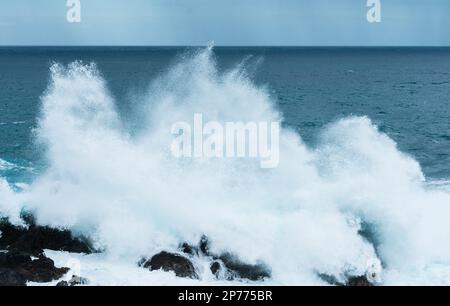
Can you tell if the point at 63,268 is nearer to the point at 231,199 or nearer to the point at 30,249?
the point at 30,249

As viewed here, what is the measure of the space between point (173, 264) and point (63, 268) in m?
2.45

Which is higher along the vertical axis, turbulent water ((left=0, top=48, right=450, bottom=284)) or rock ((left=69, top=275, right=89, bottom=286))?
turbulent water ((left=0, top=48, right=450, bottom=284))

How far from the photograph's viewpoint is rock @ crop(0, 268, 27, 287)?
10820 mm

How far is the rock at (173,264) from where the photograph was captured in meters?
12.2

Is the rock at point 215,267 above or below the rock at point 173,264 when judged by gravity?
below

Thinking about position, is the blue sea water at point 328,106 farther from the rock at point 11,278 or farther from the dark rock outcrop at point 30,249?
the rock at point 11,278


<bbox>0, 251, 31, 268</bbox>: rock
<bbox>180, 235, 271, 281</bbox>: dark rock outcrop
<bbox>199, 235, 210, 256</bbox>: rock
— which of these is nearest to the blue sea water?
<bbox>0, 251, 31, 268</bbox>: rock

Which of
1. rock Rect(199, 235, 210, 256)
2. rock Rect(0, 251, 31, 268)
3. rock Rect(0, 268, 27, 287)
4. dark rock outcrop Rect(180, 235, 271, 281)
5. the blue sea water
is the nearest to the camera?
rock Rect(0, 268, 27, 287)

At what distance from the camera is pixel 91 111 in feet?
60.3

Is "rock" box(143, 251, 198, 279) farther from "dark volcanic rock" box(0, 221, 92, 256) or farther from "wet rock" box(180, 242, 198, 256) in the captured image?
"dark volcanic rock" box(0, 221, 92, 256)

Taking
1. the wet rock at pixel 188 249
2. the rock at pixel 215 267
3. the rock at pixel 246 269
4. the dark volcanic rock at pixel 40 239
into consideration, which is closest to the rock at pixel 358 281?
the rock at pixel 246 269

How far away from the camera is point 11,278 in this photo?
11.0 metres
